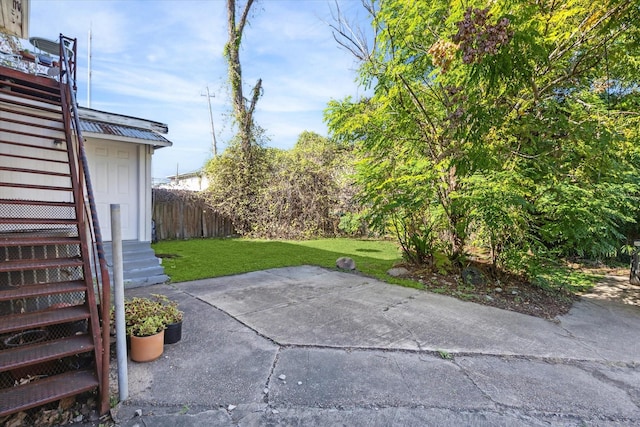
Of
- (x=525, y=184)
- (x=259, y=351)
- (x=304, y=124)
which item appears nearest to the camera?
(x=259, y=351)

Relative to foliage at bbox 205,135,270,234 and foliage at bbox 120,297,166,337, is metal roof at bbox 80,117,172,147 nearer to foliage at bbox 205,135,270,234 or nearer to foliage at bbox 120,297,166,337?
foliage at bbox 120,297,166,337

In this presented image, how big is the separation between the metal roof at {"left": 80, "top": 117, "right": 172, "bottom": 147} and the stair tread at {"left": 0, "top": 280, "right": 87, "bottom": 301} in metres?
3.59

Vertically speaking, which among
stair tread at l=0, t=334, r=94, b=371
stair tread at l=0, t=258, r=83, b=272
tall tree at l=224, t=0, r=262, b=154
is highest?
tall tree at l=224, t=0, r=262, b=154

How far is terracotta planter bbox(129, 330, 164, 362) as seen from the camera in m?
2.78

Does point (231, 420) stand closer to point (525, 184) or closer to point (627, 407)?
point (627, 407)

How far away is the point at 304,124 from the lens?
16.4 meters

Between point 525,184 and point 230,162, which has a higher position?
point 230,162

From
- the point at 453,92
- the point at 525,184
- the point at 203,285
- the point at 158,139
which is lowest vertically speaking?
the point at 203,285

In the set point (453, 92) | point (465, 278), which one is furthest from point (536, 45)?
point (465, 278)

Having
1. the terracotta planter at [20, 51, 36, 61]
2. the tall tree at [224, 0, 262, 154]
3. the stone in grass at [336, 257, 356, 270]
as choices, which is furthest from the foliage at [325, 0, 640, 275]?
the tall tree at [224, 0, 262, 154]

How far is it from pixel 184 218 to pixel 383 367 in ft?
32.1

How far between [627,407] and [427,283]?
3.39 meters

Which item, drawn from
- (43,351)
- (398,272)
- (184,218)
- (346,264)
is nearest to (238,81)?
(184,218)

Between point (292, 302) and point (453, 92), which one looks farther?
point (453, 92)
